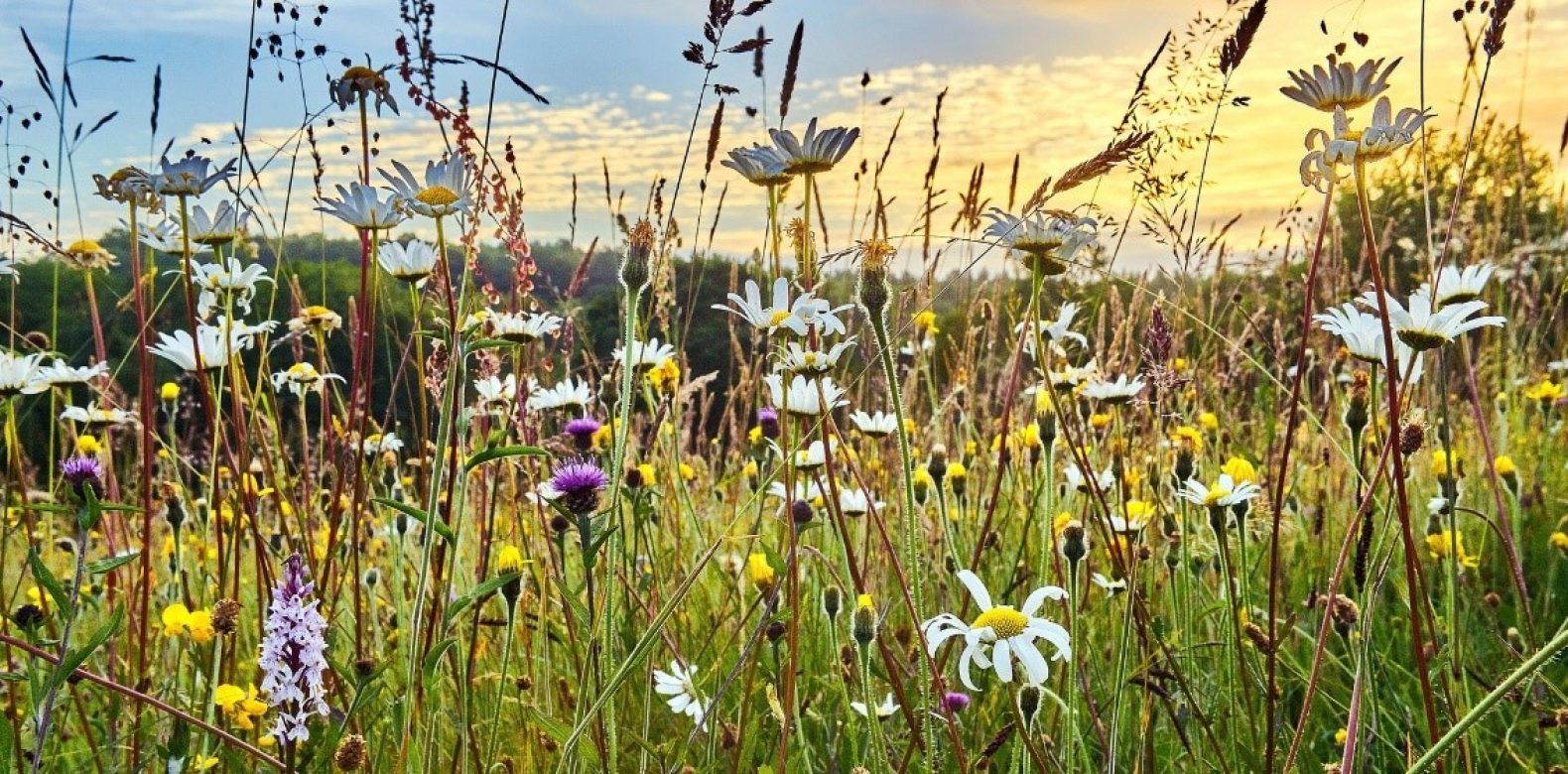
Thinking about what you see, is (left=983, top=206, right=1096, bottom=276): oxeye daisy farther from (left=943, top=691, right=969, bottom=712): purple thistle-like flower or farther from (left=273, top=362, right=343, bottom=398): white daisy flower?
(left=273, top=362, right=343, bottom=398): white daisy flower

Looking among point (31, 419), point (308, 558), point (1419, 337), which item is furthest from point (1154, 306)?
point (31, 419)

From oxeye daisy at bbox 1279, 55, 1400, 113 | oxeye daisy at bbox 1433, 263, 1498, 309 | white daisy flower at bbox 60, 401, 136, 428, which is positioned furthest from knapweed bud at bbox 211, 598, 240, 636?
oxeye daisy at bbox 1433, 263, 1498, 309

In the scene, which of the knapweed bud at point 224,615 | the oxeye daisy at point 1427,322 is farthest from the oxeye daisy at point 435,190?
the oxeye daisy at point 1427,322

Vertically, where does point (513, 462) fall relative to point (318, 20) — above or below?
below

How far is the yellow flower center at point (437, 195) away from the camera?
51.1 inches

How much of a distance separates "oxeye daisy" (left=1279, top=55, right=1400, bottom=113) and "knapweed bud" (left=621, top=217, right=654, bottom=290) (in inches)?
25.7

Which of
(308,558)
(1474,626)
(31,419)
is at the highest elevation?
(308,558)

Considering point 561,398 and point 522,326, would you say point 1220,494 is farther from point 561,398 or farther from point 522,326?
point 561,398

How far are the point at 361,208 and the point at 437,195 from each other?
7.4 inches

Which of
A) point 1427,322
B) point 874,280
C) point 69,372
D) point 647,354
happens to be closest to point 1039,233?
point 874,280

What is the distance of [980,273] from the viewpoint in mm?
3297

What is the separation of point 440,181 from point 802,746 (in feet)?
2.55

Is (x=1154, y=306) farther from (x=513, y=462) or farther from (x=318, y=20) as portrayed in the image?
(x=318, y=20)

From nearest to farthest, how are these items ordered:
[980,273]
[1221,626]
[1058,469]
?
[1221,626] → [1058,469] → [980,273]
